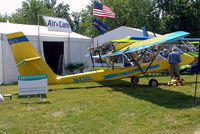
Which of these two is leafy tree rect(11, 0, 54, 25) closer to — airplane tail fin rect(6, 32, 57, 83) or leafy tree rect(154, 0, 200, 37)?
leafy tree rect(154, 0, 200, 37)

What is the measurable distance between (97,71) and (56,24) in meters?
5.99

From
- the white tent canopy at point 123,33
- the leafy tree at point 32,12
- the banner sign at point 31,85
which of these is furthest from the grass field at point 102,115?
the leafy tree at point 32,12

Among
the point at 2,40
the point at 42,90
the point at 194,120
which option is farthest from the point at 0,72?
the point at 194,120

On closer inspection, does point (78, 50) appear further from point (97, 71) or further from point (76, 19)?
point (76, 19)

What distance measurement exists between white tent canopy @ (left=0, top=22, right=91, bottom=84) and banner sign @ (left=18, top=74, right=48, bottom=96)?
5.85m

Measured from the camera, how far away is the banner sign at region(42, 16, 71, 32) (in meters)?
13.6

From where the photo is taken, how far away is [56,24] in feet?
45.8

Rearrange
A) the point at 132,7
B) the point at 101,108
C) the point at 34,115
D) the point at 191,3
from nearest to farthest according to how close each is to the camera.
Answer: the point at 34,115 < the point at 101,108 < the point at 191,3 < the point at 132,7

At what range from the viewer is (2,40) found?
1208 centimetres

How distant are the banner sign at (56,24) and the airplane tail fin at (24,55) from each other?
17.7 feet

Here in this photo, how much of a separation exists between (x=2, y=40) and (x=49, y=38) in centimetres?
315

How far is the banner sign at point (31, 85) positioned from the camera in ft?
23.0

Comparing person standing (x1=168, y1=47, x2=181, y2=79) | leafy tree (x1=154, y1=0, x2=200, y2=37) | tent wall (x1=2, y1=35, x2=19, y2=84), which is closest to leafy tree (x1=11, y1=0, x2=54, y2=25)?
leafy tree (x1=154, y1=0, x2=200, y2=37)

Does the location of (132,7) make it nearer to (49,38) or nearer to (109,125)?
(49,38)
